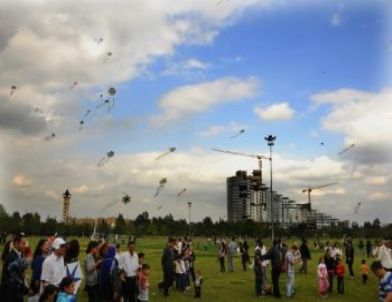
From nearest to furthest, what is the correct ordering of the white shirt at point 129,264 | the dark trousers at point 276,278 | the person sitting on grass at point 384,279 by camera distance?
1. the person sitting on grass at point 384,279
2. the white shirt at point 129,264
3. the dark trousers at point 276,278

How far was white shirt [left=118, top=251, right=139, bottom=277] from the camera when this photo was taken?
1502 centimetres

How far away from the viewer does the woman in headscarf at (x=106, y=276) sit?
1234 centimetres

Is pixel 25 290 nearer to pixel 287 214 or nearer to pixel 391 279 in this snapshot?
pixel 391 279

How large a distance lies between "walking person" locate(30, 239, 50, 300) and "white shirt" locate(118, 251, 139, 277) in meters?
2.77

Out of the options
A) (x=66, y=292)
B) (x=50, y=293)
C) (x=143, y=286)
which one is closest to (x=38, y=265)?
(x=66, y=292)

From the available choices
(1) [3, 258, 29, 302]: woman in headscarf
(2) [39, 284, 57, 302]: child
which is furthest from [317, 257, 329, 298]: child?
(2) [39, 284, 57, 302]: child

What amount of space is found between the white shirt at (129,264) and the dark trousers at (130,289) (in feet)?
0.43

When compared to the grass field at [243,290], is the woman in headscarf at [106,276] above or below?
above

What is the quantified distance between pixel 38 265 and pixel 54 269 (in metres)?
1.66

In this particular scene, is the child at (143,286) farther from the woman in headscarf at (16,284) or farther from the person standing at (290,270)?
the person standing at (290,270)

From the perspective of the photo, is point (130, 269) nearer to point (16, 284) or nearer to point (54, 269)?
point (16, 284)

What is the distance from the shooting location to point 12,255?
11391 mm

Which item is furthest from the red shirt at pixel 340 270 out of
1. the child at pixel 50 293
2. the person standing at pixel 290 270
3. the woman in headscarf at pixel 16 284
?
the child at pixel 50 293

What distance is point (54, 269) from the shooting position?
10414 mm
